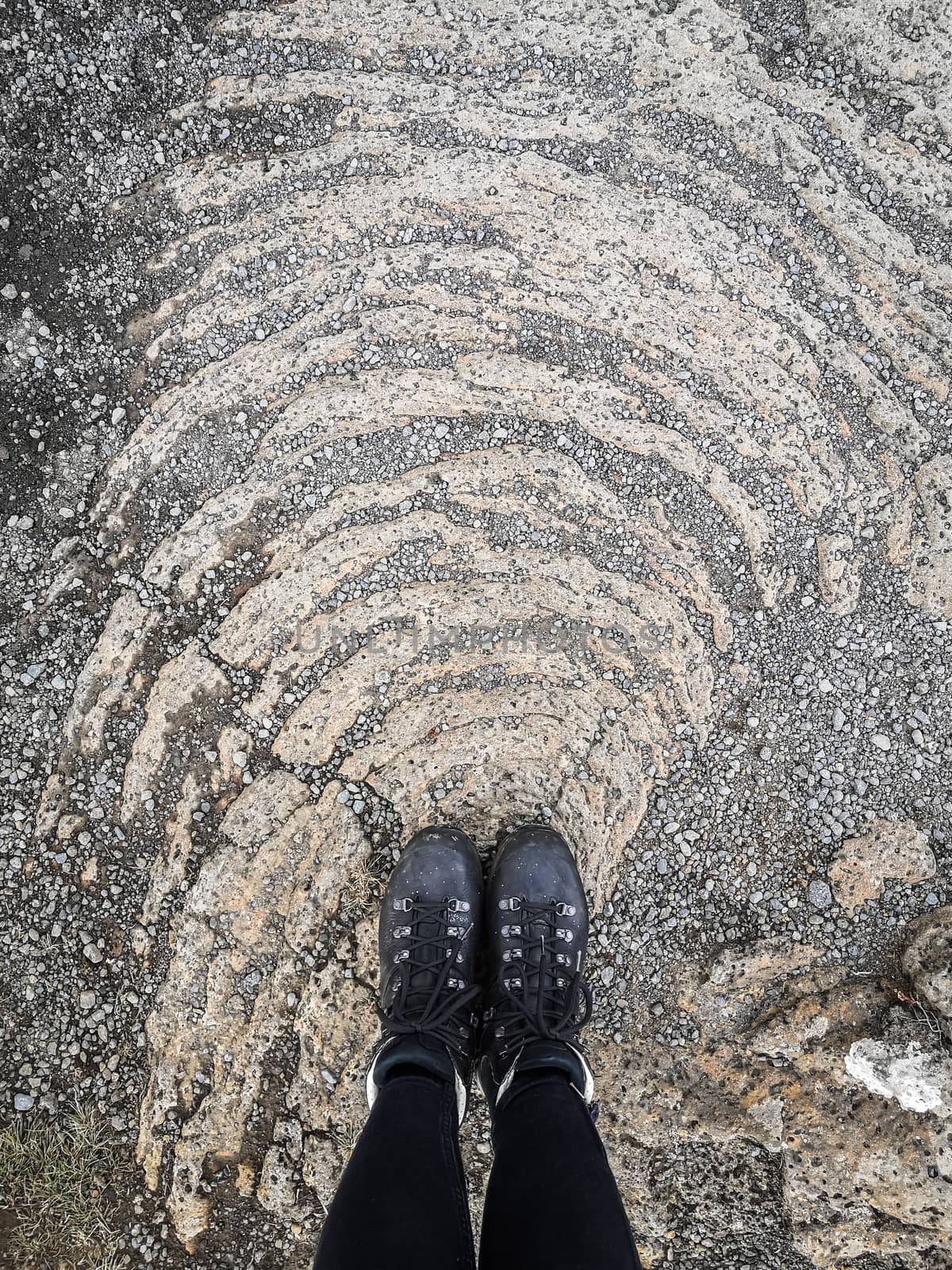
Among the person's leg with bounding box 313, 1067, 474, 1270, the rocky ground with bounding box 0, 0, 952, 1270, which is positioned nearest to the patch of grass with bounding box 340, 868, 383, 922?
the rocky ground with bounding box 0, 0, 952, 1270

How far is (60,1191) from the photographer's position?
246cm

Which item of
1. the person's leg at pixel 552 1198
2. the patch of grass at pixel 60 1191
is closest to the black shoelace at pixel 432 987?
the person's leg at pixel 552 1198

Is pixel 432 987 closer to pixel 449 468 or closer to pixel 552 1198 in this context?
pixel 552 1198

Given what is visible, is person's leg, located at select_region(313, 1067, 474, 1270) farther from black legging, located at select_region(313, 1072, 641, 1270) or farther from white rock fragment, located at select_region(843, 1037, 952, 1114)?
white rock fragment, located at select_region(843, 1037, 952, 1114)

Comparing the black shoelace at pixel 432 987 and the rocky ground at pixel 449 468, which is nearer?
the black shoelace at pixel 432 987

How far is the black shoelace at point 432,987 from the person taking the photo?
229 cm

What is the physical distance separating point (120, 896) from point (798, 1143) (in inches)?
88.8

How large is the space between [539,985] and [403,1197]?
2.51 ft

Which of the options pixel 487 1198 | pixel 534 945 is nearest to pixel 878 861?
pixel 534 945

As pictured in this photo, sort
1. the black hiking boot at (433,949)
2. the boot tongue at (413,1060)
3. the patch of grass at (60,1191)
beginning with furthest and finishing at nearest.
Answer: the patch of grass at (60,1191)
the black hiking boot at (433,949)
the boot tongue at (413,1060)

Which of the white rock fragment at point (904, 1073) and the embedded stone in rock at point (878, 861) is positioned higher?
the embedded stone in rock at point (878, 861)

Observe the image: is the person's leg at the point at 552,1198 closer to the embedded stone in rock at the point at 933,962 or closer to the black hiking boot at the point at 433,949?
the black hiking boot at the point at 433,949

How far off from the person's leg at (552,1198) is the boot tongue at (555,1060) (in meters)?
0.12

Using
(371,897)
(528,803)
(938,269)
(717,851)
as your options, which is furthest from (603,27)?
(371,897)
